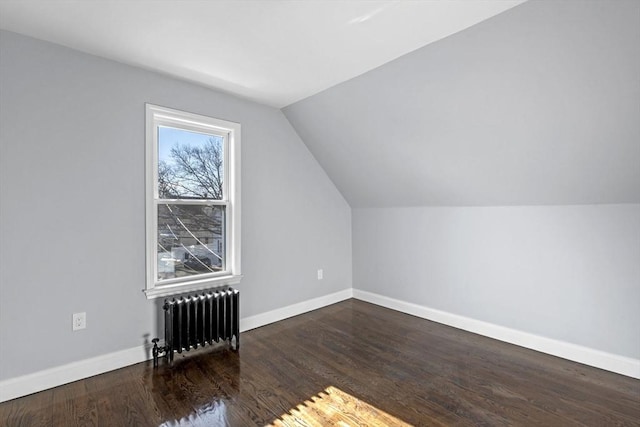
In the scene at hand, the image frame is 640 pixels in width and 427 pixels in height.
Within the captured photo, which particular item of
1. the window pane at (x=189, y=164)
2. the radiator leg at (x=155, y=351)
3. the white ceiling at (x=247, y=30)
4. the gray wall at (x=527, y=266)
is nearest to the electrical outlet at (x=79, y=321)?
the radiator leg at (x=155, y=351)

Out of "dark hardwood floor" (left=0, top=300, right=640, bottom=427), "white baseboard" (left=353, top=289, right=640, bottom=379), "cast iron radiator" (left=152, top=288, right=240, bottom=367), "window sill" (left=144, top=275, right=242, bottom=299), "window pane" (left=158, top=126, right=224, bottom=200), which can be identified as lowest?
"dark hardwood floor" (left=0, top=300, right=640, bottom=427)

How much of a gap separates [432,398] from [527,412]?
55 centimetres

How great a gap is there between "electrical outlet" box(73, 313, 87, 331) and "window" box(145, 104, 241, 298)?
0.43m

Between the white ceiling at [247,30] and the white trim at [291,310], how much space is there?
2378 millimetres

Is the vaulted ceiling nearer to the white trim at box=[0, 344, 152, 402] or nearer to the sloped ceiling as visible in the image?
the sloped ceiling

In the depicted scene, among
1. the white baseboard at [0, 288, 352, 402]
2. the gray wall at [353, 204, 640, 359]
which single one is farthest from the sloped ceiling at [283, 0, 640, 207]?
the white baseboard at [0, 288, 352, 402]

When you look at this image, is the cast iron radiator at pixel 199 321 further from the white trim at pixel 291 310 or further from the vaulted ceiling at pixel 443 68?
the vaulted ceiling at pixel 443 68

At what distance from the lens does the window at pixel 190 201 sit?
2664 millimetres

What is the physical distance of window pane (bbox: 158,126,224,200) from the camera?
2783mm

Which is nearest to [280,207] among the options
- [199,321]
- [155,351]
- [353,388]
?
[199,321]

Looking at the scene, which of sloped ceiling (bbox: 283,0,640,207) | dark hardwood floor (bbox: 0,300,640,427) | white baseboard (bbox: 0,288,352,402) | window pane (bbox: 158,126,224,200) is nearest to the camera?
sloped ceiling (bbox: 283,0,640,207)

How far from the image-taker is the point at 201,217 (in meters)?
3.01

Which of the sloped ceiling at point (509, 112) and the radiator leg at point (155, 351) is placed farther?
the radiator leg at point (155, 351)

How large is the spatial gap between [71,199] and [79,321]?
0.89 m
